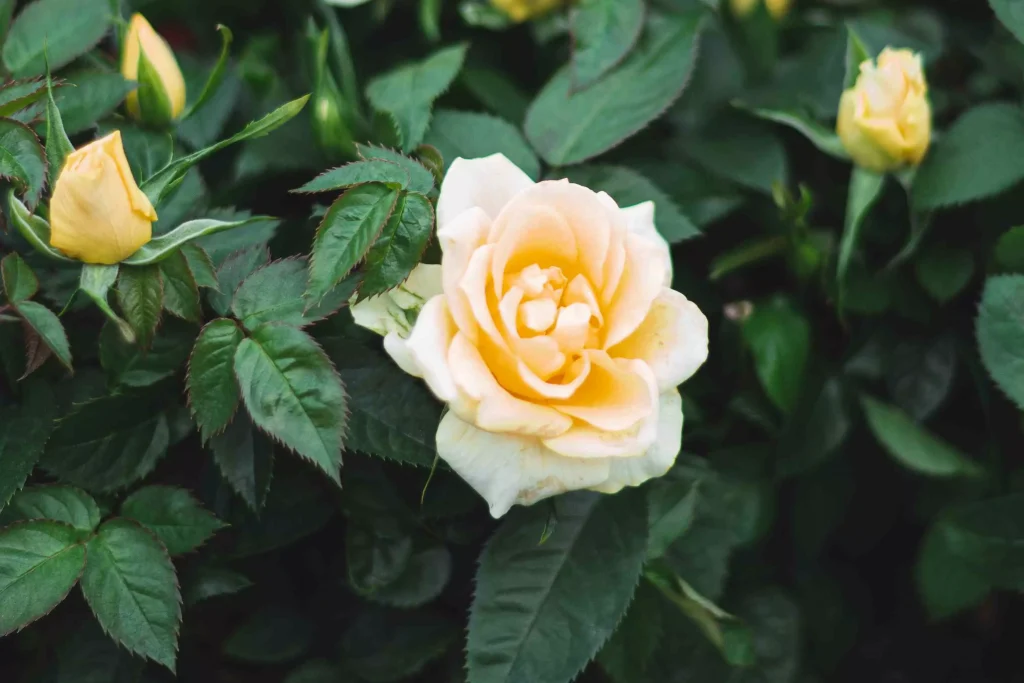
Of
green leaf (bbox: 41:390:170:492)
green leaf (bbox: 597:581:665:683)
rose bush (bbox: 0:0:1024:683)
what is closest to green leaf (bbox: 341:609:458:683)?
rose bush (bbox: 0:0:1024:683)

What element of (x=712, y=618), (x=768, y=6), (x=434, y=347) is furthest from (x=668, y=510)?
(x=768, y=6)

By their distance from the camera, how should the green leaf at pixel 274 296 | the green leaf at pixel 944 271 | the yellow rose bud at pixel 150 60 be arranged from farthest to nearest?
the green leaf at pixel 944 271 < the yellow rose bud at pixel 150 60 < the green leaf at pixel 274 296

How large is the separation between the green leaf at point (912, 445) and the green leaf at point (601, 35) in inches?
15.4

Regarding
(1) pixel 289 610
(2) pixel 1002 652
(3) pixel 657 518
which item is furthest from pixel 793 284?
(1) pixel 289 610

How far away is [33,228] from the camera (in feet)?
1.84

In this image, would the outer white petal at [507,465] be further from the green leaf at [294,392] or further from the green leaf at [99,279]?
the green leaf at [99,279]

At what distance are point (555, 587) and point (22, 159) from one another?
1.53 ft

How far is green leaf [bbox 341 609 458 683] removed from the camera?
2.39ft

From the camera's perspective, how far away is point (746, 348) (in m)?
0.82

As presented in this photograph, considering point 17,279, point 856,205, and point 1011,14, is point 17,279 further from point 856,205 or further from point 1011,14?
point 1011,14

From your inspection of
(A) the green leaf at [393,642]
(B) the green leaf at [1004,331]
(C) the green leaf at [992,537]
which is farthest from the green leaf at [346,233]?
(C) the green leaf at [992,537]

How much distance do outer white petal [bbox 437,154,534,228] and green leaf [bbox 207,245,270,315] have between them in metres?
0.16

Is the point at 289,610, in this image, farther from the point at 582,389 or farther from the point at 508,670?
the point at 582,389

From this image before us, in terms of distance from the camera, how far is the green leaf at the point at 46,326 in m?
0.55
